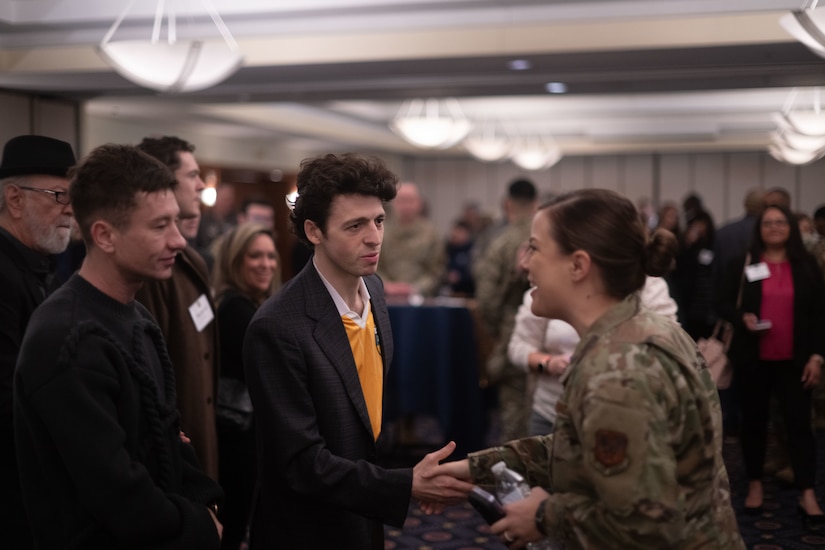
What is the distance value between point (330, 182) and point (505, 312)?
10.5 feet

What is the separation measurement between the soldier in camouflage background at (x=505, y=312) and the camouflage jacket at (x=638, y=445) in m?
3.29

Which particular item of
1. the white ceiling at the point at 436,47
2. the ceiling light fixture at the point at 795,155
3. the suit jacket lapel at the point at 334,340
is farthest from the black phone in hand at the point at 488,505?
the ceiling light fixture at the point at 795,155

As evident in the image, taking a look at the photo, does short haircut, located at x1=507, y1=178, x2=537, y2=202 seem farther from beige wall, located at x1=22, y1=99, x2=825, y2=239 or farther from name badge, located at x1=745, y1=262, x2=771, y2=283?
beige wall, located at x1=22, y1=99, x2=825, y2=239

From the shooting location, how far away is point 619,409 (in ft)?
4.79

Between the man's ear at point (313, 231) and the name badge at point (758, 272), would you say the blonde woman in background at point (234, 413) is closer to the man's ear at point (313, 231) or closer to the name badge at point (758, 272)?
the man's ear at point (313, 231)

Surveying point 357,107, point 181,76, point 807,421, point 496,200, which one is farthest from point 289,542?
point 496,200

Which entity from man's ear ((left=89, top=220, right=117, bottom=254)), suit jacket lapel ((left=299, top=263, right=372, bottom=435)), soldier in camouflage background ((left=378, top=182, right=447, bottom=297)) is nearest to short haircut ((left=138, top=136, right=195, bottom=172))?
suit jacket lapel ((left=299, top=263, right=372, bottom=435))

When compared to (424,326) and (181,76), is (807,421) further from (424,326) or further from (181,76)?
(181,76)

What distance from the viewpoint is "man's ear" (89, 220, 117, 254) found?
1.71 m

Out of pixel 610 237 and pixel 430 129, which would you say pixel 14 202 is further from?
pixel 430 129

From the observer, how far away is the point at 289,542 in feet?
6.59

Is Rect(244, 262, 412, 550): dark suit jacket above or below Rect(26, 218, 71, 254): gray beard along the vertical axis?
below

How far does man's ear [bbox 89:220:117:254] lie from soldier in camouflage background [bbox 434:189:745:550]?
85cm

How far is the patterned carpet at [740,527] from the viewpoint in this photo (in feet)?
13.7
